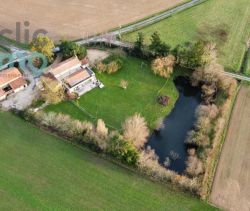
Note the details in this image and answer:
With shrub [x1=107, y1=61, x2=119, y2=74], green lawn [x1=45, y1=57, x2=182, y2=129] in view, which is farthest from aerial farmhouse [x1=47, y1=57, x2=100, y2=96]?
shrub [x1=107, y1=61, x2=119, y2=74]

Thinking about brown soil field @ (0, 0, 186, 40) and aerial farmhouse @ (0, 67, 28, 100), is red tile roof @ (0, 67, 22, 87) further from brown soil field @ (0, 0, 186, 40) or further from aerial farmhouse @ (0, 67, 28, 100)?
brown soil field @ (0, 0, 186, 40)

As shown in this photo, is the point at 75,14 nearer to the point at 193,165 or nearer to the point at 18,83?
the point at 18,83

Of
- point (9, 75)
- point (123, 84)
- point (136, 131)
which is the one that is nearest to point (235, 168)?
point (136, 131)

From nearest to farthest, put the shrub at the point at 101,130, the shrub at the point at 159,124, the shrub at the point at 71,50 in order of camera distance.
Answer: the shrub at the point at 101,130
the shrub at the point at 159,124
the shrub at the point at 71,50

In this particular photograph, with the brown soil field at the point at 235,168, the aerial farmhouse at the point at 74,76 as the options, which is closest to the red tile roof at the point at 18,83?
the aerial farmhouse at the point at 74,76

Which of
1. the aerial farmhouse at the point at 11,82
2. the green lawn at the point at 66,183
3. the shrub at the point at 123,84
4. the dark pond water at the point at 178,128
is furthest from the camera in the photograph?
the shrub at the point at 123,84

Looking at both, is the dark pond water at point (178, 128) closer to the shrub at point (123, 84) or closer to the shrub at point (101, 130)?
the shrub at point (101, 130)

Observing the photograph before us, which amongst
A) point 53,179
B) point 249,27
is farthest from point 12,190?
point 249,27

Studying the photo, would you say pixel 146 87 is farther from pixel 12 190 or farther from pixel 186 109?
pixel 12 190
